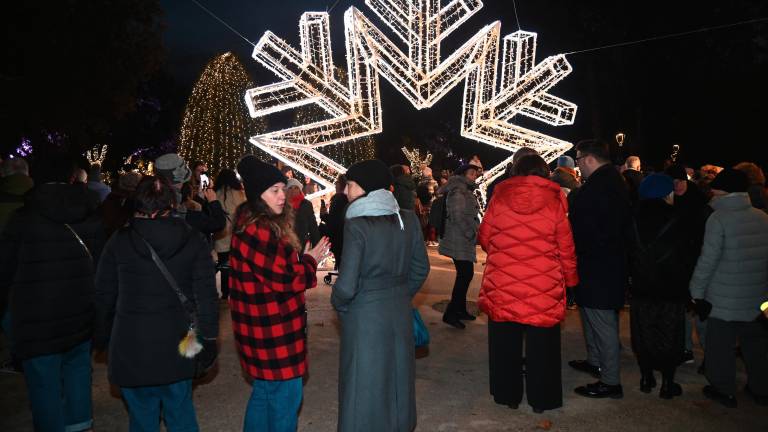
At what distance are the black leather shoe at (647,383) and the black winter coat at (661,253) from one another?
31.1 inches

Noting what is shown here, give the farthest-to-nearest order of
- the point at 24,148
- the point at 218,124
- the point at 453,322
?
the point at 218,124 → the point at 24,148 → the point at 453,322

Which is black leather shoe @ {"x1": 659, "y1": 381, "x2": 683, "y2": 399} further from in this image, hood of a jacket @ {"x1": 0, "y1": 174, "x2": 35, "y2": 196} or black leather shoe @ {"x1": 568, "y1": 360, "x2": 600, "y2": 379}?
hood of a jacket @ {"x1": 0, "y1": 174, "x2": 35, "y2": 196}

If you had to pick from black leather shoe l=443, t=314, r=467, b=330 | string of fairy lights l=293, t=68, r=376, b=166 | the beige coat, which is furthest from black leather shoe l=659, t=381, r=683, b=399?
string of fairy lights l=293, t=68, r=376, b=166

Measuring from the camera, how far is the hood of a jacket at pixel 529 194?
4.86m

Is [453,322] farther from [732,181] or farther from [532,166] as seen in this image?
[732,181]

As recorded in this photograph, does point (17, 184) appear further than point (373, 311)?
Yes

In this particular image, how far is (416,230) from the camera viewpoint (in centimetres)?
390

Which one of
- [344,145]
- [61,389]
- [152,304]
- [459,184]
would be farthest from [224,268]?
[344,145]

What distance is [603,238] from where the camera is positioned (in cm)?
530

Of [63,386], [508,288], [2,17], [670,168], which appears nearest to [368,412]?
[508,288]

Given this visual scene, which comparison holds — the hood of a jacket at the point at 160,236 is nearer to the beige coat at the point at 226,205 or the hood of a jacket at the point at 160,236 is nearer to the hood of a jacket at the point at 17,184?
the hood of a jacket at the point at 17,184

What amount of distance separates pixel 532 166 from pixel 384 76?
5332mm

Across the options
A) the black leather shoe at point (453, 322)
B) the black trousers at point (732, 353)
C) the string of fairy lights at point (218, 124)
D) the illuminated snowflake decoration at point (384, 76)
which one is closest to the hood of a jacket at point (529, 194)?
the black trousers at point (732, 353)

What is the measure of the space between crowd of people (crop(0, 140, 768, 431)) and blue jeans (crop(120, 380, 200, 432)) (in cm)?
1
